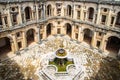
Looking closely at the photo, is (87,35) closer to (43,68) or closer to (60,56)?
(60,56)

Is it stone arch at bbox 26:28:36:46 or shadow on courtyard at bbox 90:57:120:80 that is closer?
shadow on courtyard at bbox 90:57:120:80

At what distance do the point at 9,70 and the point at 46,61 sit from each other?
29.9ft

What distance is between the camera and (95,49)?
3744cm

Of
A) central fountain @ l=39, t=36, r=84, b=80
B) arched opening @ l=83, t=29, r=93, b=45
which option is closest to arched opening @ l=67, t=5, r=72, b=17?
arched opening @ l=83, t=29, r=93, b=45

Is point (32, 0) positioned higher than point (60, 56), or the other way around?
point (32, 0)

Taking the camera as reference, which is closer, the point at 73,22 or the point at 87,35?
the point at 73,22

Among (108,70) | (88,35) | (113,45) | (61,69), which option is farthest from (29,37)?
(113,45)

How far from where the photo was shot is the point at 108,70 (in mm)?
28859

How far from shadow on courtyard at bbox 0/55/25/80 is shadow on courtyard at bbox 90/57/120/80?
16.4 metres

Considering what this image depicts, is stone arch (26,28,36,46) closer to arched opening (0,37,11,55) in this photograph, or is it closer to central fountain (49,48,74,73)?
arched opening (0,37,11,55)

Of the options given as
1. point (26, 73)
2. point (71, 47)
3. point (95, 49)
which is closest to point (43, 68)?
point (26, 73)

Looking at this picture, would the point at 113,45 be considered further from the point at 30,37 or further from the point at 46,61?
the point at 30,37

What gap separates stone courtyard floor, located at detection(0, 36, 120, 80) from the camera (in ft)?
88.3

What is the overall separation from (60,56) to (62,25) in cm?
1813
